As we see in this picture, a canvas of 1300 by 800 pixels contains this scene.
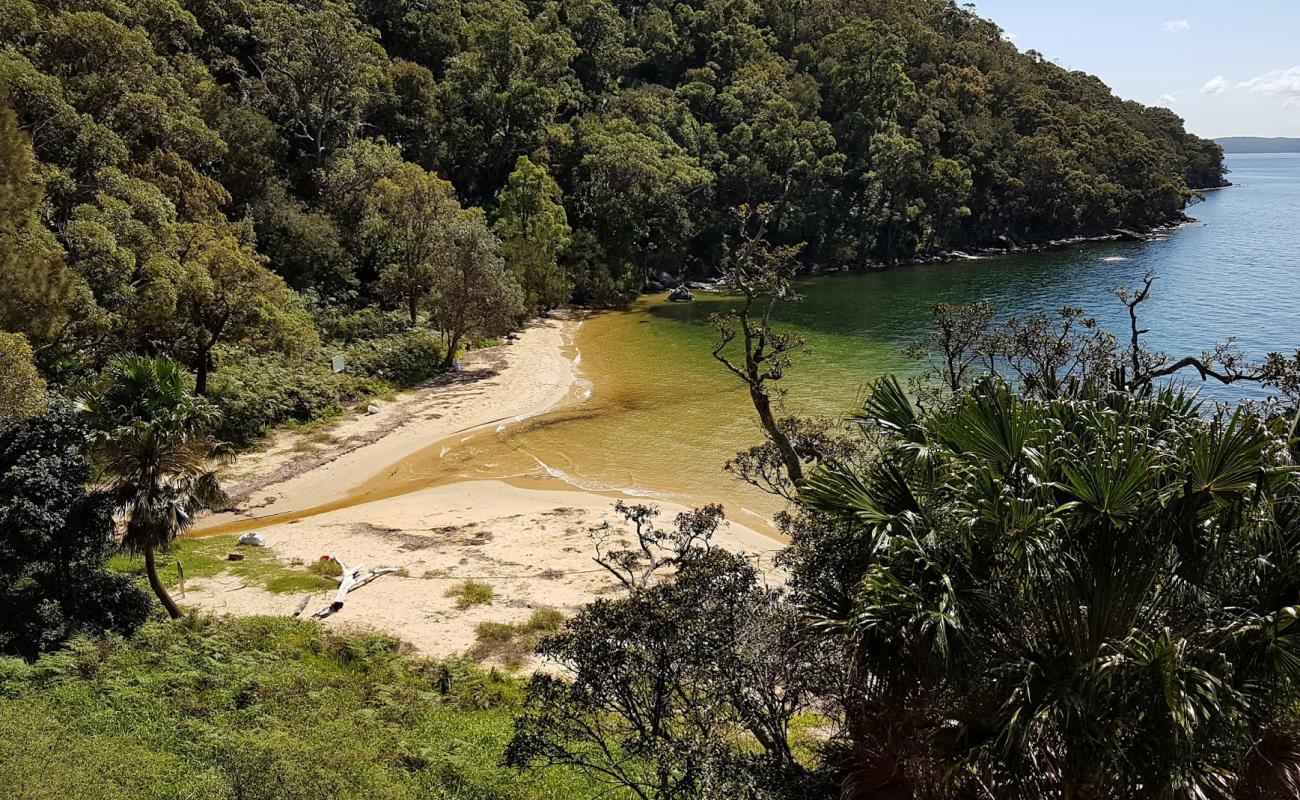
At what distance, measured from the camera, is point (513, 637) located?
17.0m

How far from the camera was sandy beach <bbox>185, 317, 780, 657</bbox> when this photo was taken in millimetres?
18219

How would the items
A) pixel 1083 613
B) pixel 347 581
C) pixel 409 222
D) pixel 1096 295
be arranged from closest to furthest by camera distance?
pixel 1083 613 → pixel 347 581 → pixel 409 222 → pixel 1096 295

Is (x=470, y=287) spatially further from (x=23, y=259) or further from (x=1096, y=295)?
(x=1096, y=295)

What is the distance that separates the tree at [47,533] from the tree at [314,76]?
38.4m

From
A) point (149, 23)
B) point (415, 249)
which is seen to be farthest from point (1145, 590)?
point (149, 23)

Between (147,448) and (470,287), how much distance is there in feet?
82.0

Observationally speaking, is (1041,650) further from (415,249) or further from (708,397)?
(415,249)

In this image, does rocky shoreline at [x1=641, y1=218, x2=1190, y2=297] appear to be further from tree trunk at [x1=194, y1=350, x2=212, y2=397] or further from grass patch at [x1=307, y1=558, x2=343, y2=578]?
grass patch at [x1=307, y1=558, x2=343, y2=578]

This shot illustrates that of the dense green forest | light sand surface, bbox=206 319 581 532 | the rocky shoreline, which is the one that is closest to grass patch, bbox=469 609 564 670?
light sand surface, bbox=206 319 581 532

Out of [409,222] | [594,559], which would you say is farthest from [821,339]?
[594,559]

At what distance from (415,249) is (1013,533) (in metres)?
40.6

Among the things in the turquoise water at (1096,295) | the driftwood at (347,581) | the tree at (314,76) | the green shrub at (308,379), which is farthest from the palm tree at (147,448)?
the tree at (314,76)

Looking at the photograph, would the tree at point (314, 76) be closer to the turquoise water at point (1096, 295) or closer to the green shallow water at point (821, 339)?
the green shallow water at point (821, 339)

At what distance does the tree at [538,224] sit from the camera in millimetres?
52188
